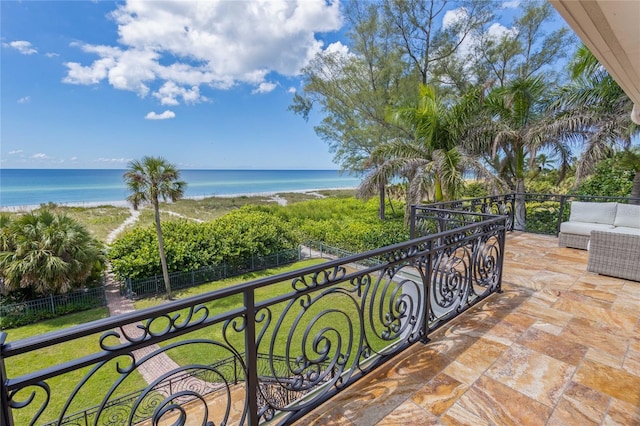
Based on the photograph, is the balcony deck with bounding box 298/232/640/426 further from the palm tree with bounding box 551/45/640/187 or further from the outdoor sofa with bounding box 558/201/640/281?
the palm tree with bounding box 551/45/640/187

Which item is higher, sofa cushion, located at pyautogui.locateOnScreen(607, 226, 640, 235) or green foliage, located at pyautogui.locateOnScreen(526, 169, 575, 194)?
green foliage, located at pyautogui.locateOnScreen(526, 169, 575, 194)

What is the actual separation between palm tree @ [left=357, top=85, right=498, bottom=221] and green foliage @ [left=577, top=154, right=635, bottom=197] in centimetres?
Result: 407

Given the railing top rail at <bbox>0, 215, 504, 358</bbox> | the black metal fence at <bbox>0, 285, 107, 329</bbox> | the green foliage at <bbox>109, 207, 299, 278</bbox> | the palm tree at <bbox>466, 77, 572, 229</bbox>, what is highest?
the palm tree at <bbox>466, 77, 572, 229</bbox>

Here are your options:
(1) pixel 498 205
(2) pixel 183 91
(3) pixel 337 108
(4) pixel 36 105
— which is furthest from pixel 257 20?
(4) pixel 36 105

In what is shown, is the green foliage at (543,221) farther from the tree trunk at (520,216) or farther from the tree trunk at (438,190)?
the tree trunk at (438,190)

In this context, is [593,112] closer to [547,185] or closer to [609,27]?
[547,185]

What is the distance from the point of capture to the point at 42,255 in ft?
25.8

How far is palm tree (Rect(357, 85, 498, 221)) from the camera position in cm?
Answer: 715

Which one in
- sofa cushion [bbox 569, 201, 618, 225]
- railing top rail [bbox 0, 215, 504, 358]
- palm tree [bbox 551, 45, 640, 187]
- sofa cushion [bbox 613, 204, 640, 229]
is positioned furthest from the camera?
palm tree [bbox 551, 45, 640, 187]

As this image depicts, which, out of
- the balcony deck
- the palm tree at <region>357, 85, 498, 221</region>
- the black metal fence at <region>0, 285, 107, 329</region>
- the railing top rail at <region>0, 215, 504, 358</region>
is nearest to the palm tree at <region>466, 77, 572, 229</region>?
the palm tree at <region>357, 85, 498, 221</region>

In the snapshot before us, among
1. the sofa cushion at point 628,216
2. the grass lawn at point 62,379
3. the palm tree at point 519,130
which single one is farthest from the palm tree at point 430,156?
the grass lawn at point 62,379

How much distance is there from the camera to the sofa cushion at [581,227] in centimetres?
514

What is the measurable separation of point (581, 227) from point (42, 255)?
12.0m

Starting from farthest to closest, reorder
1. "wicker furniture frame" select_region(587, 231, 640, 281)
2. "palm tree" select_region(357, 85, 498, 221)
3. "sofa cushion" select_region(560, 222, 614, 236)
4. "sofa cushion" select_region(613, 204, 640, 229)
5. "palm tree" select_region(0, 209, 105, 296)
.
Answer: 1. "palm tree" select_region(0, 209, 105, 296)
2. "palm tree" select_region(357, 85, 498, 221)
3. "sofa cushion" select_region(560, 222, 614, 236)
4. "sofa cushion" select_region(613, 204, 640, 229)
5. "wicker furniture frame" select_region(587, 231, 640, 281)
